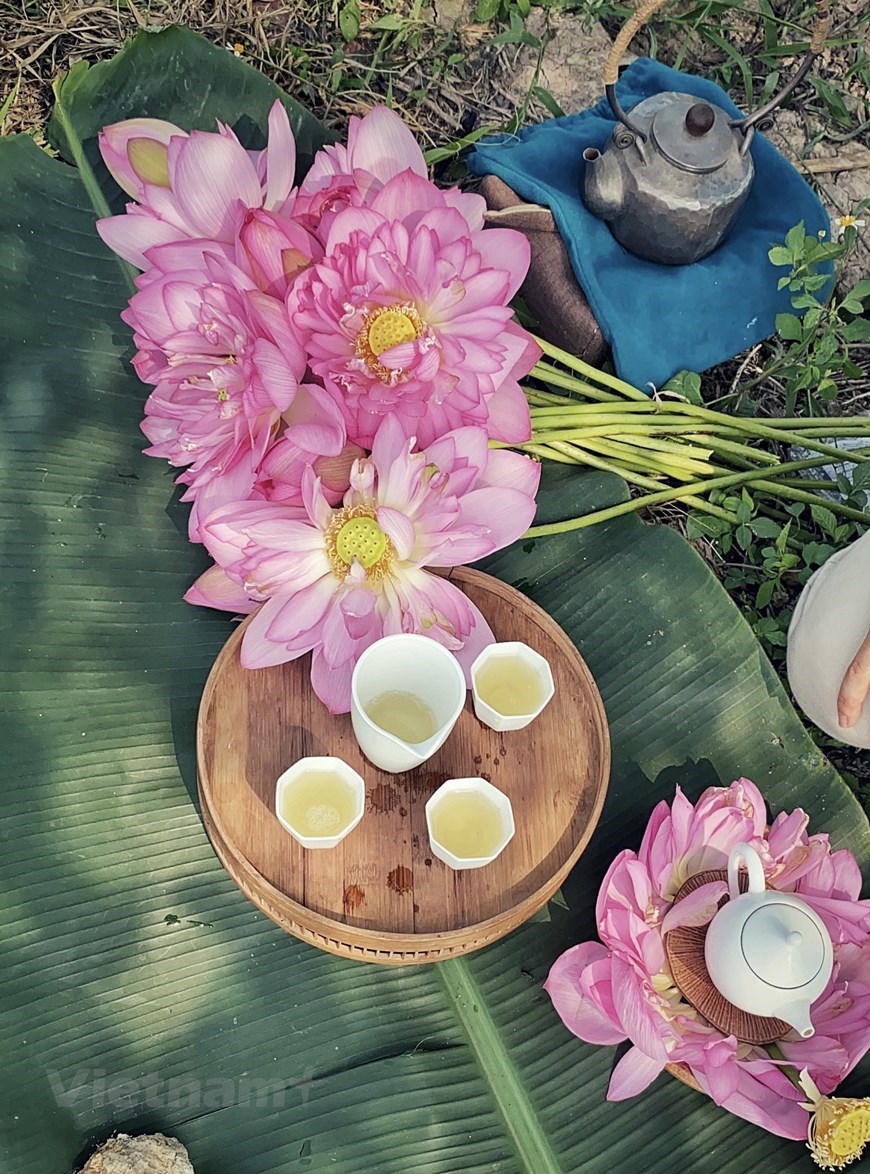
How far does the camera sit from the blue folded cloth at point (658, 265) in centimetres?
132

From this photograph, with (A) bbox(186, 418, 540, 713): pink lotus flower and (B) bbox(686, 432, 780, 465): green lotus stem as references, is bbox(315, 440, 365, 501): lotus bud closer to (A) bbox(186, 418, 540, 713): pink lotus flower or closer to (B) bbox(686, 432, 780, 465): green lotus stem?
(A) bbox(186, 418, 540, 713): pink lotus flower

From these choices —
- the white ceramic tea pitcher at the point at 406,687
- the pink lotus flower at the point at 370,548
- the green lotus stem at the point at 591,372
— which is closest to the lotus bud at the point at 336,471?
the pink lotus flower at the point at 370,548

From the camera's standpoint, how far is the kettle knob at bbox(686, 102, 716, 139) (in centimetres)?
118

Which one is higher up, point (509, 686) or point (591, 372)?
point (591, 372)

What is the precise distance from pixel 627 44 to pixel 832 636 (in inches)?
28.6

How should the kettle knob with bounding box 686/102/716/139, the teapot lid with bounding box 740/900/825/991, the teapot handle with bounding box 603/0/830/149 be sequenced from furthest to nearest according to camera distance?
the kettle knob with bounding box 686/102/716/139 → the teapot handle with bounding box 603/0/830/149 → the teapot lid with bounding box 740/900/825/991

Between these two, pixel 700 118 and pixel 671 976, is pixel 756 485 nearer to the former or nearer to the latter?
pixel 700 118

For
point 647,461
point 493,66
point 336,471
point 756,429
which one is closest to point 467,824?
point 336,471

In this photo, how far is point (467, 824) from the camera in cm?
93

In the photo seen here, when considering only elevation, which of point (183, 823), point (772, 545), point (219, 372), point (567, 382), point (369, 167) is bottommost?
point (183, 823)

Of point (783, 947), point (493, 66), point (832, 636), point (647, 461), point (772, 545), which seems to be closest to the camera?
point (783, 947)

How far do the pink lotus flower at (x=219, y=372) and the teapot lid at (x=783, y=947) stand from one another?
1.77 ft

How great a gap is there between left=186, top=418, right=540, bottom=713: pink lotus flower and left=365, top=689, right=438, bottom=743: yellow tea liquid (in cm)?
3

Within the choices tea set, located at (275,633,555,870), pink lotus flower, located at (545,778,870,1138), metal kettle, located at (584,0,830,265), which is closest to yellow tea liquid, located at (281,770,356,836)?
tea set, located at (275,633,555,870)
